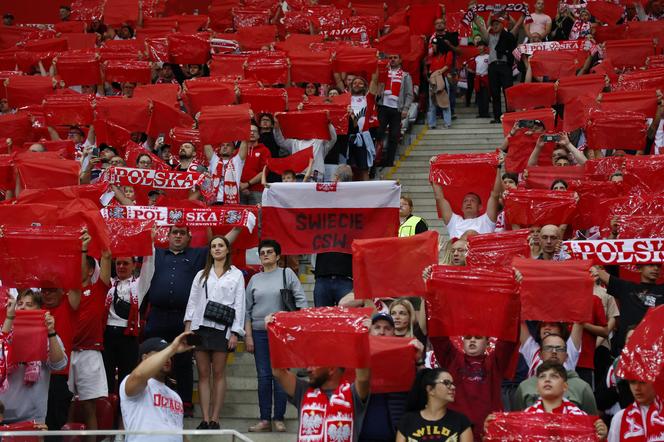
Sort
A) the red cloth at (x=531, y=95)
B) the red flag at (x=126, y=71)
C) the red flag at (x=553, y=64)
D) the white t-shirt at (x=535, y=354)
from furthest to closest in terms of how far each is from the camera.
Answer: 1. the red flag at (x=126, y=71)
2. the red flag at (x=553, y=64)
3. the red cloth at (x=531, y=95)
4. the white t-shirt at (x=535, y=354)

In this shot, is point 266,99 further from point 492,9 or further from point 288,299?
point 492,9

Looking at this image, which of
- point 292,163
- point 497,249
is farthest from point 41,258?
point 292,163

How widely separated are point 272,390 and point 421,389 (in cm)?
215

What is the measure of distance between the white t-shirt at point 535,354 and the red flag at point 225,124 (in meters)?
4.82

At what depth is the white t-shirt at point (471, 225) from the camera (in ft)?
35.2

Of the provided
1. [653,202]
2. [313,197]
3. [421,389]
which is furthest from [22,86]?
[421,389]

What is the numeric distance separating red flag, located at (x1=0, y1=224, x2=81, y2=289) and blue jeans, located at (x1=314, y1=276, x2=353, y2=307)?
2.21 m

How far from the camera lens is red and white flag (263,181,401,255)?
11031 millimetres

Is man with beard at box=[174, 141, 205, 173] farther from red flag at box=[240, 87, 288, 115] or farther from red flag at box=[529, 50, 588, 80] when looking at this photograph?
red flag at box=[529, 50, 588, 80]

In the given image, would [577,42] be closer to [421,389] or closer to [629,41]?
[629,41]

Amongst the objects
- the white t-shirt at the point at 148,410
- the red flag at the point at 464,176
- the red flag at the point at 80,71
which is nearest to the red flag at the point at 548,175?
the red flag at the point at 464,176

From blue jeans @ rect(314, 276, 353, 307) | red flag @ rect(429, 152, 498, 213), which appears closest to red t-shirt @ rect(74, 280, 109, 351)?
blue jeans @ rect(314, 276, 353, 307)

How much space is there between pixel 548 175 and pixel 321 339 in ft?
15.0

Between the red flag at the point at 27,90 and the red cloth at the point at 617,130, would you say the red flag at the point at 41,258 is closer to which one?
the red cloth at the point at 617,130
